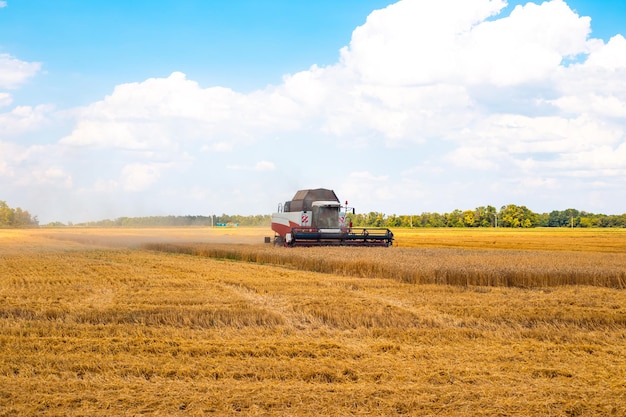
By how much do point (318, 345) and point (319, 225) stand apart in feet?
73.8

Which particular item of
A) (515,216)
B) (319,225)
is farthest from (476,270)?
(515,216)

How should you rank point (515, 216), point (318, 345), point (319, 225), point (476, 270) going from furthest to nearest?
point (515, 216)
point (319, 225)
point (476, 270)
point (318, 345)

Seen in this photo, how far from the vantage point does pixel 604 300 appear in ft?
43.4

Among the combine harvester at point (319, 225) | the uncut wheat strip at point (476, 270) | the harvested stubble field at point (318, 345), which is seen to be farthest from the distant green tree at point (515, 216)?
the harvested stubble field at point (318, 345)

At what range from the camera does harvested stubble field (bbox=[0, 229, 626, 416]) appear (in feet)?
20.6

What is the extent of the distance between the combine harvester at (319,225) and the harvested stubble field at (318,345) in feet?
41.3

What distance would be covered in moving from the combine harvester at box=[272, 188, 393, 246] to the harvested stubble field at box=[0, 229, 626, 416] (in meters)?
12.6

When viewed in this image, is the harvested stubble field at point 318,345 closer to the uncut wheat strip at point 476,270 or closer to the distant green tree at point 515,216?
the uncut wheat strip at point 476,270

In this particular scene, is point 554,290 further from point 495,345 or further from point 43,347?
point 43,347

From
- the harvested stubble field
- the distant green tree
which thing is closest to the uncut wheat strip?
the harvested stubble field

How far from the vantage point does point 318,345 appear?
28.1ft

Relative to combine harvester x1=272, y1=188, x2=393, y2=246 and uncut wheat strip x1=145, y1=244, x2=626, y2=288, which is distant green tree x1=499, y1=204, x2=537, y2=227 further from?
uncut wheat strip x1=145, y1=244, x2=626, y2=288

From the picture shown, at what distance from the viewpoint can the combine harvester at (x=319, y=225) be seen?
2923 cm

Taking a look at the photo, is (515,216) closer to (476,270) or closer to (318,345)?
(476,270)
